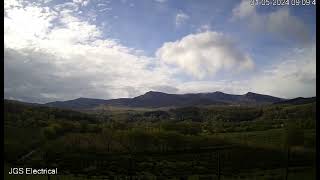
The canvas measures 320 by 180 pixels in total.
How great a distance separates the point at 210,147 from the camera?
207 feet

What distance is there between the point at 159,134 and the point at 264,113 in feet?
221

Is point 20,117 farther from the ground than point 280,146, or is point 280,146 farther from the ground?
point 20,117

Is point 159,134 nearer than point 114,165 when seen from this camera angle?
No

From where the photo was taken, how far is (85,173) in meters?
24.9

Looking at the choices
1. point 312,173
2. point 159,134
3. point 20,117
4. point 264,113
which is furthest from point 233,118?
point 312,173

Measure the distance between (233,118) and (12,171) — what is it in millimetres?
102766

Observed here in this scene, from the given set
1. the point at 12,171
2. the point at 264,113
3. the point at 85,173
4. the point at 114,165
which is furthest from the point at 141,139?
the point at 264,113

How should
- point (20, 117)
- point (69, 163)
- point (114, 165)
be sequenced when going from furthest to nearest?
1. point (20, 117)
2. point (114, 165)
3. point (69, 163)

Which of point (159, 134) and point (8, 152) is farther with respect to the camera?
point (159, 134)
